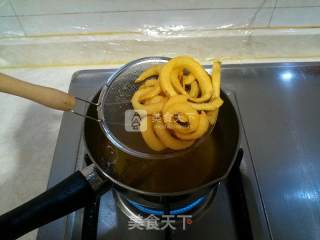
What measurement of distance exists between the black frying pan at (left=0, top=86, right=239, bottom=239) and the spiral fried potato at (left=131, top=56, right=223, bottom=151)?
6 cm

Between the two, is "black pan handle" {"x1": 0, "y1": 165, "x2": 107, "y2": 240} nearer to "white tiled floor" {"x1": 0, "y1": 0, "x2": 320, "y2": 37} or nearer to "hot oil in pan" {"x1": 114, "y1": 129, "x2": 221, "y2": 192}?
"hot oil in pan" {"x1": 114, "y1": 129, "x2": 221, "y2": 192}

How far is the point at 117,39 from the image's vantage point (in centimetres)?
68

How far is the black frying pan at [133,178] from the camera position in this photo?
0.37 meters

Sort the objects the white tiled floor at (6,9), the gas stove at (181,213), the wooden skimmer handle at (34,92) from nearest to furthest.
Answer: the wooden skimmer handle at (34,92), the gas stove at (181,213), the white tiled floor at (6,9)

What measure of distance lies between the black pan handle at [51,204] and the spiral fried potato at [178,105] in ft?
0.35

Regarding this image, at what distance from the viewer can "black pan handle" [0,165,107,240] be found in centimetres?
36

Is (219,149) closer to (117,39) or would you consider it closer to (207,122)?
(207,122)

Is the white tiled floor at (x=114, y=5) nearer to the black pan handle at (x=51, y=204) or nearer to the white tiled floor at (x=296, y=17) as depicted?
the white tiled floor at (x=296, y=17)

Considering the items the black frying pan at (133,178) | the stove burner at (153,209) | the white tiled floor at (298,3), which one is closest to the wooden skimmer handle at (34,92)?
the black frying pan at (133,178)

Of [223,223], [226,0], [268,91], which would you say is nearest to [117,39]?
[226,0]

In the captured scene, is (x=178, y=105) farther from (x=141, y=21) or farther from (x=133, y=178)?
(x=141, y=21)

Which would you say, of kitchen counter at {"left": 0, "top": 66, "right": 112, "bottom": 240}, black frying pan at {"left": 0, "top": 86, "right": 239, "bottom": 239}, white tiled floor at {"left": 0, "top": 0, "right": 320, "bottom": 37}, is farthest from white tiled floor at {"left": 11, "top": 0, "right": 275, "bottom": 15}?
black frying pan at {"left": 0, "top": 86, "right": 239, "bottom": 239}

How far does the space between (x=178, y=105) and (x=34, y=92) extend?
184 mm

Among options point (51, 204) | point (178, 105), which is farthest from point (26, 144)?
point (178, 105)
